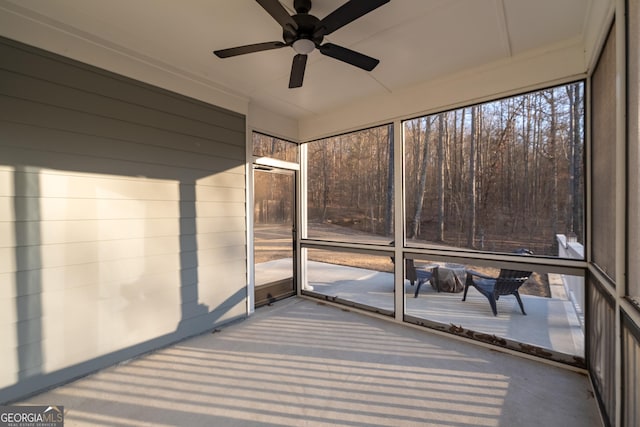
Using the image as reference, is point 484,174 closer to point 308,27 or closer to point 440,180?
point 440,180

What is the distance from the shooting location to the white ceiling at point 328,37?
1.89 meters

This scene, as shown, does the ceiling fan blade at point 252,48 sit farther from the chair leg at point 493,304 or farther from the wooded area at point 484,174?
the chair leg at point 493,304

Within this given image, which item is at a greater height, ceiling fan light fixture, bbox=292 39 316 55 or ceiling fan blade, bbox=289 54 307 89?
ceiling fan light fixture, bbox=292 39 316 55

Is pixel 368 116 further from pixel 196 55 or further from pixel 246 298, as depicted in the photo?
pixel 246 298

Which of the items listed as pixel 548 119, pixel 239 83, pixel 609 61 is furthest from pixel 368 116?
pixel 609 61

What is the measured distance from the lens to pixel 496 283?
2.97m

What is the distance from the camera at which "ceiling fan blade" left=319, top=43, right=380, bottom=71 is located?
1.88m

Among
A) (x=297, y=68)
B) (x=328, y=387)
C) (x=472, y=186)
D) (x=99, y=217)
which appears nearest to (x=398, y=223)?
(x=472, y=186)

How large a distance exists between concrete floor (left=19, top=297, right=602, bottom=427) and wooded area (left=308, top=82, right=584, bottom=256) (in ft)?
3.72

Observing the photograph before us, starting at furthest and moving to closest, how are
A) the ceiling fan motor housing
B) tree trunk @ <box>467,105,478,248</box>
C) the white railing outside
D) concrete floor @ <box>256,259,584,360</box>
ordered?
tree trunk @ <box>467,105,478,248</box>, concrete floor @ <box>256,259,584,360</box>, the white railing outside, the ceiling fan motor housing

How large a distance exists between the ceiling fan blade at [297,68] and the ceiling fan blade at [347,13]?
28cm

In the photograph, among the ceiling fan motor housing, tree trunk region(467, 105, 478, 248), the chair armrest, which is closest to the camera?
the ceiling fan motor housing

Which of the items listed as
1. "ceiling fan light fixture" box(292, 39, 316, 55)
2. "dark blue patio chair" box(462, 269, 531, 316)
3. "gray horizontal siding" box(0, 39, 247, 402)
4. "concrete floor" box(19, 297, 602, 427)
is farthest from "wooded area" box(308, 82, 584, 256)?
"gray horizontal siding" box(0, 39, 247, 402)

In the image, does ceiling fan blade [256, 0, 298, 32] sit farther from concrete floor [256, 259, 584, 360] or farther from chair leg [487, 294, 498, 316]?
chair leg [487, 294, 498, 316]
